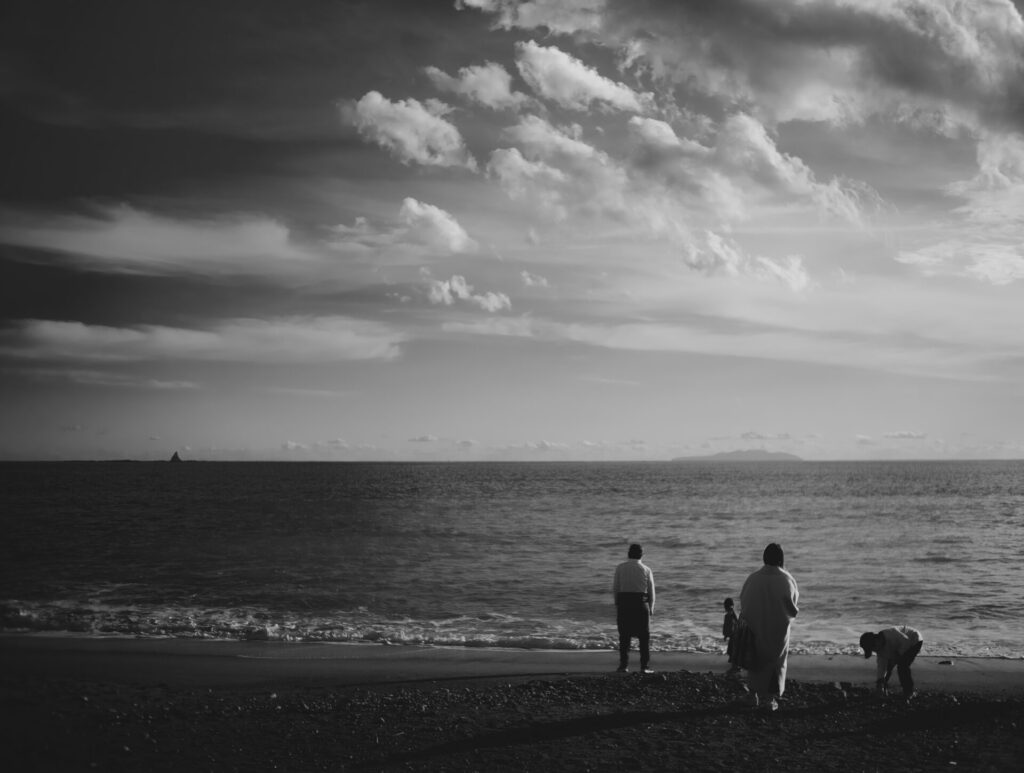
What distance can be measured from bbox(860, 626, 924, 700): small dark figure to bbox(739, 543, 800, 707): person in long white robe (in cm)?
155

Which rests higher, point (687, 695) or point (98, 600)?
point (687, 695)

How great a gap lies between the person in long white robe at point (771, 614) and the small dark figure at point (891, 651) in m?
1.55

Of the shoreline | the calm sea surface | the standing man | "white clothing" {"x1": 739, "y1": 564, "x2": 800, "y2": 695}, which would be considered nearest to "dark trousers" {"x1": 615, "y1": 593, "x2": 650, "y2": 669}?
the standing man

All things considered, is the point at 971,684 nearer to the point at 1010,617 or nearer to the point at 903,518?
the point at 1010,617

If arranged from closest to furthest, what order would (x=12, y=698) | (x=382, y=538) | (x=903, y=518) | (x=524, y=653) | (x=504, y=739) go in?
(x=504, y=739)
(x=12, y=698)
(x=524, y=653)
(x=382, y=538)
(x=903, y=518)

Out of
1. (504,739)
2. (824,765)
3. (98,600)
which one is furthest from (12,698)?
(98,600)

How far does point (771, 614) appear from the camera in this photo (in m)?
8.78

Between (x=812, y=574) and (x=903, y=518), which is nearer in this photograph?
(x=812, y=574)

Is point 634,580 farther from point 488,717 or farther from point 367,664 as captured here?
point 367,664

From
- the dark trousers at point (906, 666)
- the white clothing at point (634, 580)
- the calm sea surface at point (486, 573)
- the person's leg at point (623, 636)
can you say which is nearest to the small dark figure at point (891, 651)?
the dark trousers at point (906, 666)

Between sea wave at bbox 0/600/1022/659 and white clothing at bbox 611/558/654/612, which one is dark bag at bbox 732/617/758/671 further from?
sea wave at bbox 0/600/1022/659

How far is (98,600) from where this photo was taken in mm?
19672

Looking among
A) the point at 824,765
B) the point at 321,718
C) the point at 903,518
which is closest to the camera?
the point at 824,765

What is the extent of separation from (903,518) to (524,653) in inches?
1759
